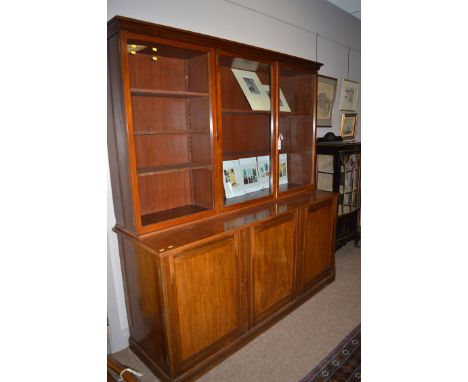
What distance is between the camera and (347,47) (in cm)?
401

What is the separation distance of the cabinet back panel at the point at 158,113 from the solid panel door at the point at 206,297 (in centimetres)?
92

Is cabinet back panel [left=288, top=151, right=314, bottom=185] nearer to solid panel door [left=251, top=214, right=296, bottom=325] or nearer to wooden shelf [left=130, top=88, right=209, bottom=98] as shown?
solid panel door [left=251, top=214, right=296, bottom=325]

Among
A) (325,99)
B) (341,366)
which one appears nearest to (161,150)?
(341,366)

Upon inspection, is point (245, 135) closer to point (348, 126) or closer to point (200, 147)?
point (200, 147)

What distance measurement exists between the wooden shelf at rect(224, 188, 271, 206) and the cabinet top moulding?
1060 mm

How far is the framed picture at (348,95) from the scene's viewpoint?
13.2 ft

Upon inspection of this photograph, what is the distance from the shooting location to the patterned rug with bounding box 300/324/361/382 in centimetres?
186

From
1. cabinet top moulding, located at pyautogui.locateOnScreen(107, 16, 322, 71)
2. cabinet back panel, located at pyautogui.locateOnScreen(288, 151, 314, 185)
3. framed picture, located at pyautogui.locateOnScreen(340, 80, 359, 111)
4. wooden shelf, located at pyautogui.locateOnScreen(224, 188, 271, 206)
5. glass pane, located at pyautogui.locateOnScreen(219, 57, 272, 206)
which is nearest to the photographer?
cabinet top moulding, located at pyautogui.locateOnScreen(107, 16, 322, 71)

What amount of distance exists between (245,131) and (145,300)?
1.61 meters

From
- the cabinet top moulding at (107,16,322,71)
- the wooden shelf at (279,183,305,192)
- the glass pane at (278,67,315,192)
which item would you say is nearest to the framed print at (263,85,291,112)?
the glass pane at (278,67,315,192)

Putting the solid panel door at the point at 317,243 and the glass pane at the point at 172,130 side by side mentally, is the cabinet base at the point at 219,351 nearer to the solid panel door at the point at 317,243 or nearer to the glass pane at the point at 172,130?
the solid panel door at the point at 317,243
